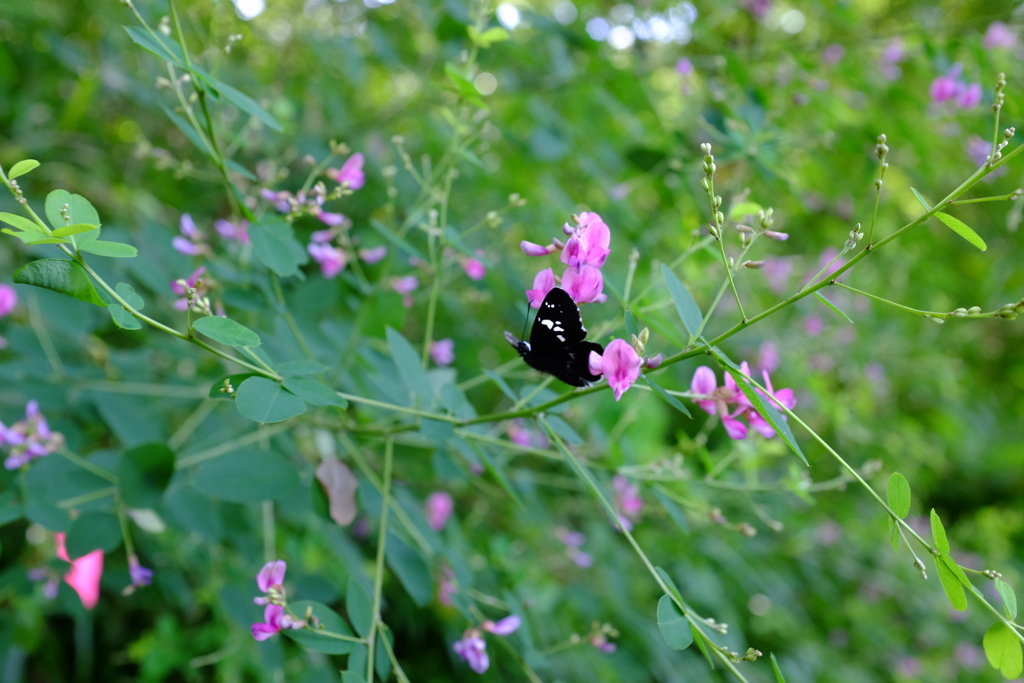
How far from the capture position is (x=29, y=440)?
126cm

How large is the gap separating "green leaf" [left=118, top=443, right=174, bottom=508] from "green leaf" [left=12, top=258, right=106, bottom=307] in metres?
0.51

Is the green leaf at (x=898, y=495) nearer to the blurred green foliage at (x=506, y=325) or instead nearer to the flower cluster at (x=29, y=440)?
the blurred green foliage at (x=506, y=325)

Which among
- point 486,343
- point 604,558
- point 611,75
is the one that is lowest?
point 604,558

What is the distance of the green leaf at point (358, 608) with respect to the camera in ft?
3.46

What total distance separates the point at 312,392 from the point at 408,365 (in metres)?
0.20

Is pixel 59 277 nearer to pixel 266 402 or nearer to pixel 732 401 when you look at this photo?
pixel 266 402

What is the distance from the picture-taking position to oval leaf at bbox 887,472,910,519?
869 mm

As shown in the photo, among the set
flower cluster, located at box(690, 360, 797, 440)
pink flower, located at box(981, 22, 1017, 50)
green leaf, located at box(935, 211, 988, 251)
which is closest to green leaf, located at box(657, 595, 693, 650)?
flower cluster, located at box(690, 360, 797, 440)

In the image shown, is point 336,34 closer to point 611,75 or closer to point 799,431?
point 611,75

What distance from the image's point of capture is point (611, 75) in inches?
92.2

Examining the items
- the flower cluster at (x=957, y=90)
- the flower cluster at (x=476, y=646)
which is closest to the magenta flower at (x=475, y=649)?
the flower cluster at (x=476, y=646)

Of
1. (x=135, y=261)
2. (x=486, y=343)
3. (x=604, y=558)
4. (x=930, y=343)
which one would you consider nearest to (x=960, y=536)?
(x=930, y=343)

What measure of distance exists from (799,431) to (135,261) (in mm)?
3236

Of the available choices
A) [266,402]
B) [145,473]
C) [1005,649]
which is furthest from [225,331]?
[1005,649]
